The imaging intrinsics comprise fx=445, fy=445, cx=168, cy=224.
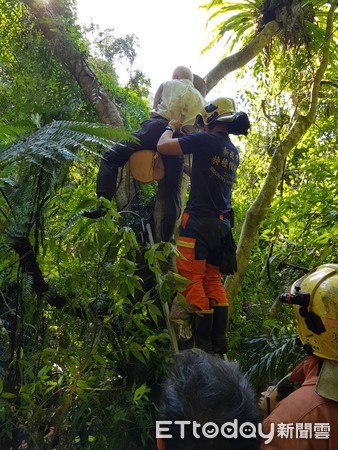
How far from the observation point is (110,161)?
325cm

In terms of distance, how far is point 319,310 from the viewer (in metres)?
1.82

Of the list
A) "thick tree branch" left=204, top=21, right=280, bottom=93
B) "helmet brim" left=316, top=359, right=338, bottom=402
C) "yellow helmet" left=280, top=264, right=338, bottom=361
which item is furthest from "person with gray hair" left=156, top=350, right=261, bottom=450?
"thick tree branch" left=204, top=21, right=280, bottom=93

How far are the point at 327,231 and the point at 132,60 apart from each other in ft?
36.6

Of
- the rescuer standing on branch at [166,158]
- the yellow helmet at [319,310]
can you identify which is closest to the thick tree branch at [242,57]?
the rescuer standing on branch at [166,158]

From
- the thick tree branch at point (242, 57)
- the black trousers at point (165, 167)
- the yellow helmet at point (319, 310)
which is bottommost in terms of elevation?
the yellow helmet at point (319, 310)

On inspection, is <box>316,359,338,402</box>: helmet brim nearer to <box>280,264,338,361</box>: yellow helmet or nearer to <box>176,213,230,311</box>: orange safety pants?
<box>280,264,338,361</box>: yellow helmet

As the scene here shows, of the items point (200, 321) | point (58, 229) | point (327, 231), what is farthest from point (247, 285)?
point (58, 229)

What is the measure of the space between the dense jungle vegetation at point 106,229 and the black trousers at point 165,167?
8.1 inches

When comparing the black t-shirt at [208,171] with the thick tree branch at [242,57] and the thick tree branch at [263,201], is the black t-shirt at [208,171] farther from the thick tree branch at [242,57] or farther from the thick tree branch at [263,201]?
the thick tree branch at [242,57]

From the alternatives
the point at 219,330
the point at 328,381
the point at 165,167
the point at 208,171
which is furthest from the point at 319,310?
the point at 165,167

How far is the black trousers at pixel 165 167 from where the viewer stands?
324cm

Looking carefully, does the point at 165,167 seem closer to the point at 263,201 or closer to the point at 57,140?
the point at 263,201

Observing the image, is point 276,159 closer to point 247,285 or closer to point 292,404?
point 247,285

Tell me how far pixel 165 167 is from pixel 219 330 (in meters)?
1.26
